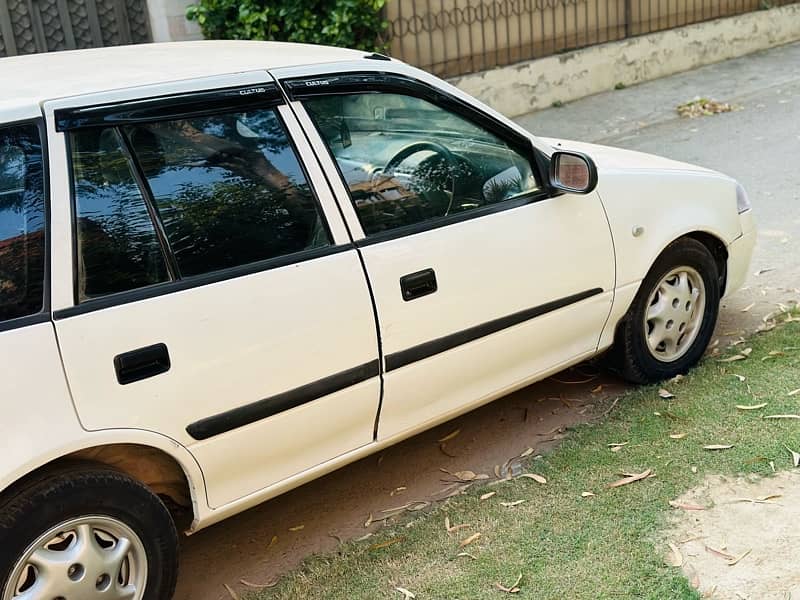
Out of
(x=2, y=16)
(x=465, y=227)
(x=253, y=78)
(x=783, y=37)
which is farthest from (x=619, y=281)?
(x=783, y=37)

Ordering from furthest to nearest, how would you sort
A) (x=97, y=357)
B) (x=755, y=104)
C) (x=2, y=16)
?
(x=755, y=104)
(x=2, y=16)
(x=97, y=357)

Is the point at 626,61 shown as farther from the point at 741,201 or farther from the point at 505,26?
the point at 741,201

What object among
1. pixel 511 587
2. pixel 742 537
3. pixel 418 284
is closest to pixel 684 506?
pixel 742 537

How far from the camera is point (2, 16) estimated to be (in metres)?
7.59

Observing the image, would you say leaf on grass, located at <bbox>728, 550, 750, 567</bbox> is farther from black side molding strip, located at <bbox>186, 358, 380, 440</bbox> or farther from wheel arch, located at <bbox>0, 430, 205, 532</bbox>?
wheel arch, located at <bbox>0, 430, 205, 532</bbox>

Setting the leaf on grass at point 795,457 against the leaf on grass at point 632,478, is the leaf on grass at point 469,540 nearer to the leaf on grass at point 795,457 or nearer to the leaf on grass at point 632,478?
the leaf on grass at point 632,478

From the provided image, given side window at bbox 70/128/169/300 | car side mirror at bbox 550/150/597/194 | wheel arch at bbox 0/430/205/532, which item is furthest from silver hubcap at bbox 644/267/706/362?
side window at bbox 70/128/169/300

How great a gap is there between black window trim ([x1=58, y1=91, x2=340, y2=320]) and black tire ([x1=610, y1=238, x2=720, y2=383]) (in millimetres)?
1633

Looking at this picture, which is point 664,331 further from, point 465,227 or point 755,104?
point 755,104

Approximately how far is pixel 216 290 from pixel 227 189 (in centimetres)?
39

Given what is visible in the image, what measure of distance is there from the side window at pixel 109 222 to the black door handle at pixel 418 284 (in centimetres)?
89

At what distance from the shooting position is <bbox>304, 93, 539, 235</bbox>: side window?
3.40m

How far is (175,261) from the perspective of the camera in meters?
2.98

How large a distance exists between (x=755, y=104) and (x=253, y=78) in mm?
8417
